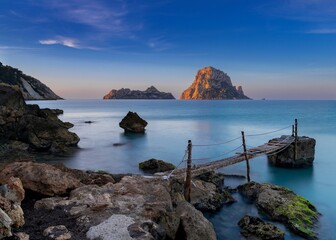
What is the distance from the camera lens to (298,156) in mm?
24938

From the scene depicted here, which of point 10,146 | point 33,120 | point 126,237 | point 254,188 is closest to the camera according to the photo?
point 126,237

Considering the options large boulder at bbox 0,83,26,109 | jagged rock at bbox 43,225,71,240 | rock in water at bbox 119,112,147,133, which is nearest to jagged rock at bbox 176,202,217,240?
jagged rock at bbox 43,225,71,240

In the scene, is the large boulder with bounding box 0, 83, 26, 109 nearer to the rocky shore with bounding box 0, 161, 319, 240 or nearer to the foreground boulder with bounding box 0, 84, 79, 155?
the foreground boulder with bounding box 0, 84, 79, 155

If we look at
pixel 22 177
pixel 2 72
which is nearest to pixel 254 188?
pixel 22 177

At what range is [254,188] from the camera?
56.2 feet

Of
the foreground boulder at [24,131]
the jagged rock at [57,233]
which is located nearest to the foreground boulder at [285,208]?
the jagged rock at [57,233]

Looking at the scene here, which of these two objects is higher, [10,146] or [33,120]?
[33,120]

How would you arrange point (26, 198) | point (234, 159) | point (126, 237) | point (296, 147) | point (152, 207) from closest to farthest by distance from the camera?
point (126, 237), point (152, 207), point (26, 198), point (234, 159), point (296, 147)

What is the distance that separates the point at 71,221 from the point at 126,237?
6.66ft

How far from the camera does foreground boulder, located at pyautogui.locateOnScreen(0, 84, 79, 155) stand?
97.9 ft

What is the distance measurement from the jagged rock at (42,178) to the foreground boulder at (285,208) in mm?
9056

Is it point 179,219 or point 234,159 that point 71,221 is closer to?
point 179,219

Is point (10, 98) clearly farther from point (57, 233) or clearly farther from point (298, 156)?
point (298, 156)

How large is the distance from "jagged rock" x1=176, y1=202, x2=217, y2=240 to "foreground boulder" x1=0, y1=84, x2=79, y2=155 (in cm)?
2302
